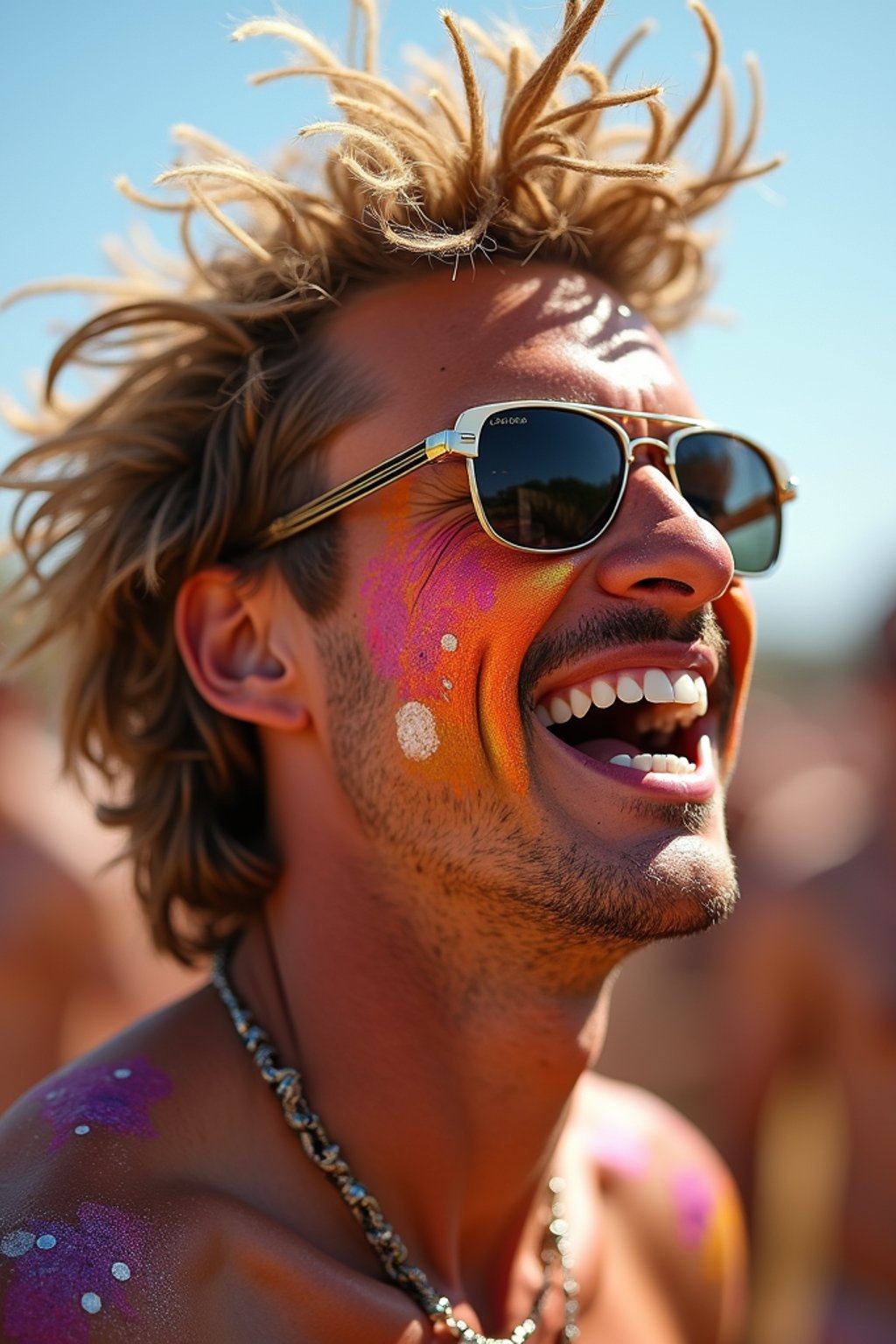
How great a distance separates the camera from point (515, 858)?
2.13 m

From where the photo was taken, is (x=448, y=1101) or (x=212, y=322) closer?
(x=448, y=1101)

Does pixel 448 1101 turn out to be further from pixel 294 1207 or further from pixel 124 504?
pixel 124 504

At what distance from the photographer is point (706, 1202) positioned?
292cm

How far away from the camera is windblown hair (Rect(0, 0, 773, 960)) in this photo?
244 centimetres

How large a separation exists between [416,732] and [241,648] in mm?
527

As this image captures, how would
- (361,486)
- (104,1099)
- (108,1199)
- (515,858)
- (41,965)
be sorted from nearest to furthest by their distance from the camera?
(108,1199), (104,1099), (515,858), (361,486), (41,965)

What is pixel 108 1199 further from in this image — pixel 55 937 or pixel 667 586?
pixel 55 937

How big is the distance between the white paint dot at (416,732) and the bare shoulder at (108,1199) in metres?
0.64

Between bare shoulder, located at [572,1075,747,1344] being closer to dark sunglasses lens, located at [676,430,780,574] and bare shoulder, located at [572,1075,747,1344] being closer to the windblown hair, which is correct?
the windblown hair

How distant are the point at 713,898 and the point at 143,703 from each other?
54.1 inches

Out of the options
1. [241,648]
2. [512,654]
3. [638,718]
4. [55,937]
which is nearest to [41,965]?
[55,937]

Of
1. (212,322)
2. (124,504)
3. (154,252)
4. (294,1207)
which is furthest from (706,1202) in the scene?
(154,252)

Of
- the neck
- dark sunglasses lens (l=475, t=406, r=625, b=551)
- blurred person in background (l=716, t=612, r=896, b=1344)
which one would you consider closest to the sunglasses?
dark sunglasses lens (l=475, t=406, r=625, b=551)

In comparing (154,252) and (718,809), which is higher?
(154,252)
